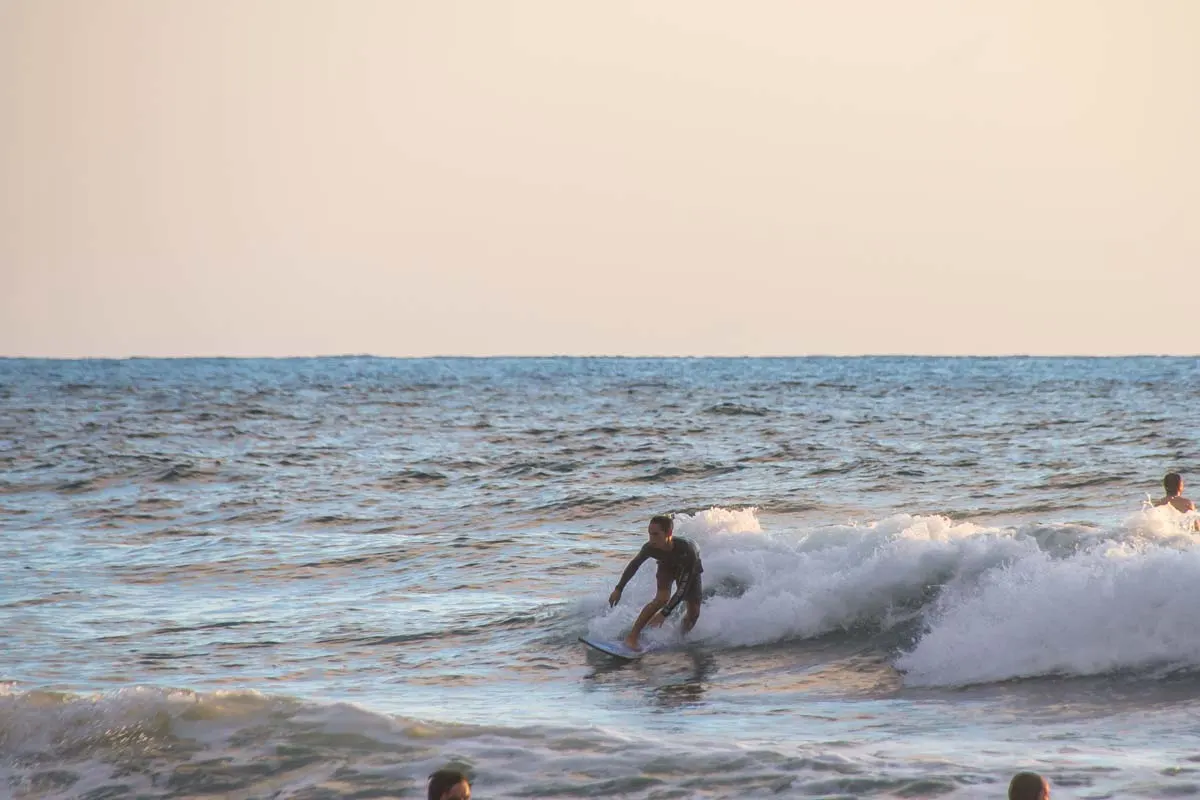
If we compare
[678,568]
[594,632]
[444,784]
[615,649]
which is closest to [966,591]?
[678,568]

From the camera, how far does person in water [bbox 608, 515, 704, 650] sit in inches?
613

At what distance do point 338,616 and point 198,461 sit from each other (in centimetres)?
2108

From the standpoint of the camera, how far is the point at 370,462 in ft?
122

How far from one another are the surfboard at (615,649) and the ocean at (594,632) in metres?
0.13

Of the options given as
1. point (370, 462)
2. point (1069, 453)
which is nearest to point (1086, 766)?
point (1069, 453)

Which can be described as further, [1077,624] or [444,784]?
[1077,624]

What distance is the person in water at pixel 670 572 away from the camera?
51.1ft

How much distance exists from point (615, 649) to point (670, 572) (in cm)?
Answer: 119

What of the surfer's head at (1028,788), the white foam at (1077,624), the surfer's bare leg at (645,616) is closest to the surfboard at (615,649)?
the surfer's bare leg at (645,616)

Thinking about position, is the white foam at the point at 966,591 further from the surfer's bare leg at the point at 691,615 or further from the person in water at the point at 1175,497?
the person in water at the point at 1175,497

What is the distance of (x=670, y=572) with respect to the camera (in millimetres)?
15688

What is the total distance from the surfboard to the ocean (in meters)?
0.13

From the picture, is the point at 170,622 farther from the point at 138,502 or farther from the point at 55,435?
the point at 55,435

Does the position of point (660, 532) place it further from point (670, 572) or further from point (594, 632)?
point (594, 632)
